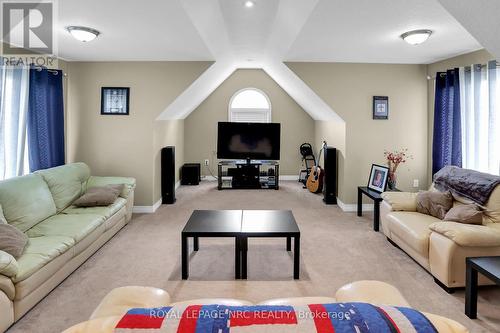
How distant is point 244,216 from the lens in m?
3.57

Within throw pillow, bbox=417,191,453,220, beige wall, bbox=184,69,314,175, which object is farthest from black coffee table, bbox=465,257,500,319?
beige wall, bbox=184,69,314,175

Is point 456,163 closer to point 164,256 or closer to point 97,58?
point 164,256

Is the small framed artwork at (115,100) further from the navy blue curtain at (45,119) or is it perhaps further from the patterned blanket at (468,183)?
the patterned blanket at (468,183)

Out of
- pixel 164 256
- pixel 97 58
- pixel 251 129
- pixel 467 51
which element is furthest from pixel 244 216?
pixel 251 129

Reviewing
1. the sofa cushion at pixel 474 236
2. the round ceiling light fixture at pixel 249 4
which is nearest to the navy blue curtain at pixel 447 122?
the sofa cushion at pixel 474 236

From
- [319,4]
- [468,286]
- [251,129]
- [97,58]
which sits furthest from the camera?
[251,129]

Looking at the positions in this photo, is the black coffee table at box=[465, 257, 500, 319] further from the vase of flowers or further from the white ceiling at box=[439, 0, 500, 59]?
the vase of flowers

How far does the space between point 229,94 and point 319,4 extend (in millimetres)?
5480

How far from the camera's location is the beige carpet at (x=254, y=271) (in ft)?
8.46

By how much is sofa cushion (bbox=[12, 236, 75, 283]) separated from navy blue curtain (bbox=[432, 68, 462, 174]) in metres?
4.65

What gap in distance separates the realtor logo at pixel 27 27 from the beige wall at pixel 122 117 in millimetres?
813

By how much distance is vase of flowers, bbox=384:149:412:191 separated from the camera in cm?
480

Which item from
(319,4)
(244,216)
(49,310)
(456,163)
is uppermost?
(319,4)

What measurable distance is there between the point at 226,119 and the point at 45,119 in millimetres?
4444
